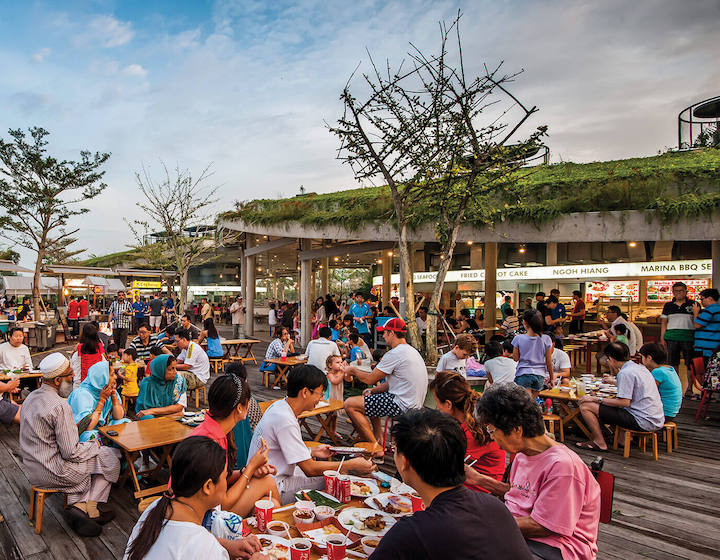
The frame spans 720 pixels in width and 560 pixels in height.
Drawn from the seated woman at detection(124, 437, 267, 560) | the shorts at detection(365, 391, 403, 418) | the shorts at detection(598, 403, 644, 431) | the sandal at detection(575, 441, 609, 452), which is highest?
the seated woman at detection(124, 437, 267, 560)

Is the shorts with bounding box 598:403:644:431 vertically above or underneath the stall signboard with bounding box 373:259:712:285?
underneath

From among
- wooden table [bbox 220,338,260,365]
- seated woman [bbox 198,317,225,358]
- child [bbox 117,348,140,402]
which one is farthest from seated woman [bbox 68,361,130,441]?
wooden table [bbox 220,338,260,365]

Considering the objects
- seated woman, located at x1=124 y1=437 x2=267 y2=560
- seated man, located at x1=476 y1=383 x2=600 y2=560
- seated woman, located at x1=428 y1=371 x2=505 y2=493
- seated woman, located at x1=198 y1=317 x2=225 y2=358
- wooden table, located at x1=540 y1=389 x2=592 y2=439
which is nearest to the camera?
seated woman, located at x1=124 y1=437 x2=267 y2=560

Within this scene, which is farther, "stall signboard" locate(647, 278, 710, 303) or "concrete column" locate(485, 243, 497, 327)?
"concrete column" locate(485, 243, 497, 327)

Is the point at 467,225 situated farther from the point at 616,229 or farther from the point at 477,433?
the point at 477,433

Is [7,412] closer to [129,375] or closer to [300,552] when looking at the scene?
[129,375]

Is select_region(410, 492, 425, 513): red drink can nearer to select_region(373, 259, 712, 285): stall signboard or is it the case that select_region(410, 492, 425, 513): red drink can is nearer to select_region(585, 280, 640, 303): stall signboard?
select_region(373, 259, 712, 285): stall signboard

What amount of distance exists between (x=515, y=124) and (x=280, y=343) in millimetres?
6228

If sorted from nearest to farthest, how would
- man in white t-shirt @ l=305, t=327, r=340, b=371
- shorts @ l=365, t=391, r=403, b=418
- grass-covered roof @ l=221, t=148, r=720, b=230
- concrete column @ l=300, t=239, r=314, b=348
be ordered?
shorts @ l=365, t=391, r=403, b=418
man in white t-shirt @ l=305, t=327, r=340, b=371
grass-covered roof @ l=221, t=148, r=720, b=230
concrete column @ l=300, t=239, r=314, b=348

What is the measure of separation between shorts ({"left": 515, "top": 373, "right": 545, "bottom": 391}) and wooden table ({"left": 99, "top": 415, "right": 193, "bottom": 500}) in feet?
14.0

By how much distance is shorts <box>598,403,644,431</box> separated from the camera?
5367 millimetres

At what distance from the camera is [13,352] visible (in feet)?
24.9

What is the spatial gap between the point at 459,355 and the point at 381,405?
4.27 ft

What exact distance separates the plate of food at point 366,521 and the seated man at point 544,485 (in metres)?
0.64
